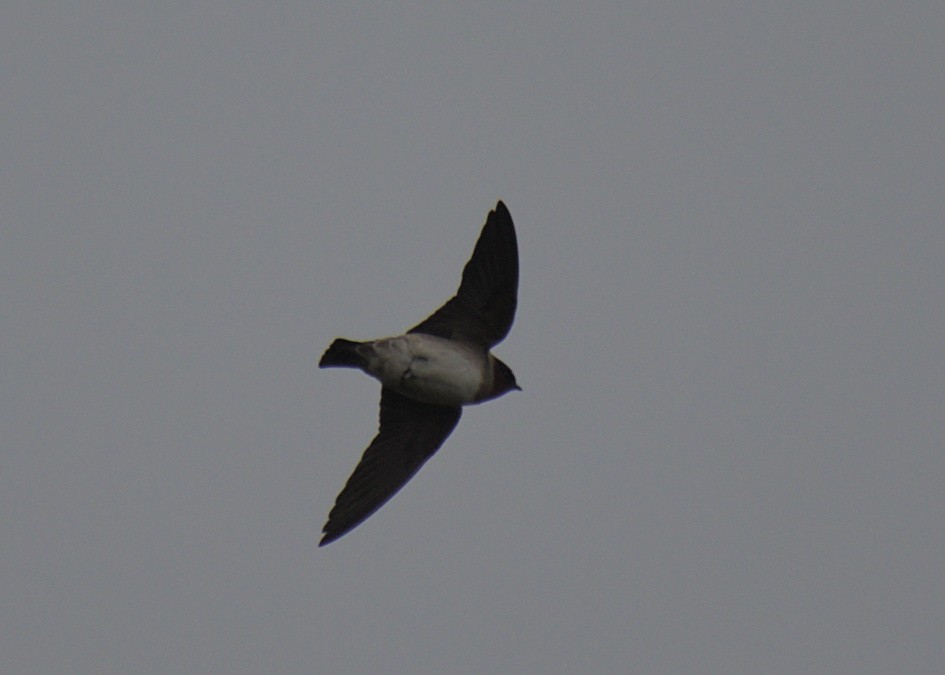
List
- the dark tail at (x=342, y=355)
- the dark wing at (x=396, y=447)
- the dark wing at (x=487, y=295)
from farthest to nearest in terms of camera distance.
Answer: the dark wing at (x=396, y=447) < the dark wing at (x=487, y=295) < the dark tail at (x=342, y=355)

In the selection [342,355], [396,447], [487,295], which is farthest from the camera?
[396,447]

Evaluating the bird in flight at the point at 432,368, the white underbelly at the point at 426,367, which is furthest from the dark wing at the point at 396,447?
the white underbelly at the point at 426,367

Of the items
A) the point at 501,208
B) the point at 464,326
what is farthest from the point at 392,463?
the point at 501,208

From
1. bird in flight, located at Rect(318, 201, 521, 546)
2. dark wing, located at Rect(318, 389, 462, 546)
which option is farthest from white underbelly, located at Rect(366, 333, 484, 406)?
dark wing, located at Rect(318, 389, 462, 546)

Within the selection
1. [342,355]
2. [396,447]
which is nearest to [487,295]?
[342,355]

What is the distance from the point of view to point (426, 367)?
10.1m

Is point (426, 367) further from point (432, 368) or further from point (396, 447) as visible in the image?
point (396, 447)

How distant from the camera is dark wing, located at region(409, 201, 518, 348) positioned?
10156 millimetres

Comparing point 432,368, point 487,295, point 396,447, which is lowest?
point 396,447

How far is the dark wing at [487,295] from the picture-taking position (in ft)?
33.3

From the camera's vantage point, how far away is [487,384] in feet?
34.2

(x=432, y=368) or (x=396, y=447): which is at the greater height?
(x=432, y=368)

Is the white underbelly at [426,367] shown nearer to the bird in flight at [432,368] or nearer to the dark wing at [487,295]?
the bird in flight at [432,368]

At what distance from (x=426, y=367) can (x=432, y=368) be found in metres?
0.04
